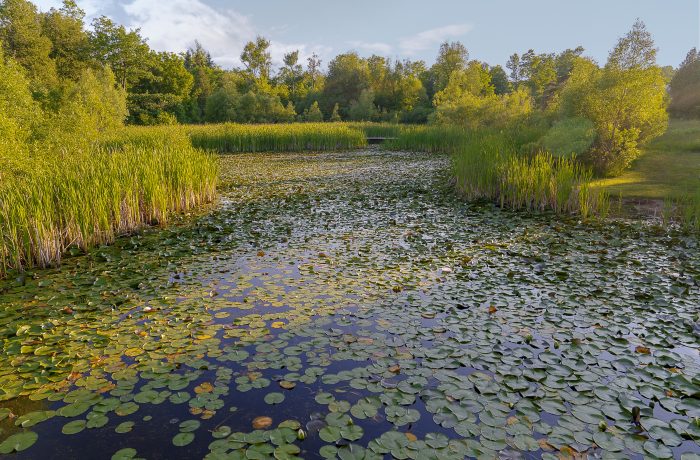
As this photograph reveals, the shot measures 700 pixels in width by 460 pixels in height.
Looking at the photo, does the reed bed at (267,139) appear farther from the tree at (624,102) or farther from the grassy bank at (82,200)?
the tree at (624,102)

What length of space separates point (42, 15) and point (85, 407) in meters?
53.3

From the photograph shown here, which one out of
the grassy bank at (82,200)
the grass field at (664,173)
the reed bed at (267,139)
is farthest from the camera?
the reed bed at (267,139)

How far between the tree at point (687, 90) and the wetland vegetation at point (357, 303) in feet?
52.8

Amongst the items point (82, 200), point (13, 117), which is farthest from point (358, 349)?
point (13, 117)

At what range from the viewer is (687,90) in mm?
24047

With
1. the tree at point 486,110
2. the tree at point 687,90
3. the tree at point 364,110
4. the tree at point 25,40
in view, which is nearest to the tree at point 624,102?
the tree at point 486,110

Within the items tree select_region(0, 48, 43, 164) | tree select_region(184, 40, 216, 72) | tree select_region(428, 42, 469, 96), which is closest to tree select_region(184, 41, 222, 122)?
tree select_region(184, 40, 216, 72)

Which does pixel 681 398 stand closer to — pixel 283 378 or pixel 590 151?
pixel 283 378

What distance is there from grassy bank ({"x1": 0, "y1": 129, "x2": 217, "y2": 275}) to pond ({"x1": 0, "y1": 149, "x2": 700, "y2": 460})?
388 millimetres

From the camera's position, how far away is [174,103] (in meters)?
44.1

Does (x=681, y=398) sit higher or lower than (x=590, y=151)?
lower

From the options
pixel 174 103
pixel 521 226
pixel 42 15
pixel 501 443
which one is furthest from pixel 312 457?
pixel 42 15

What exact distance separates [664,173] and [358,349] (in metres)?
11.7

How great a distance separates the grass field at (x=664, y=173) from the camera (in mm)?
9195
